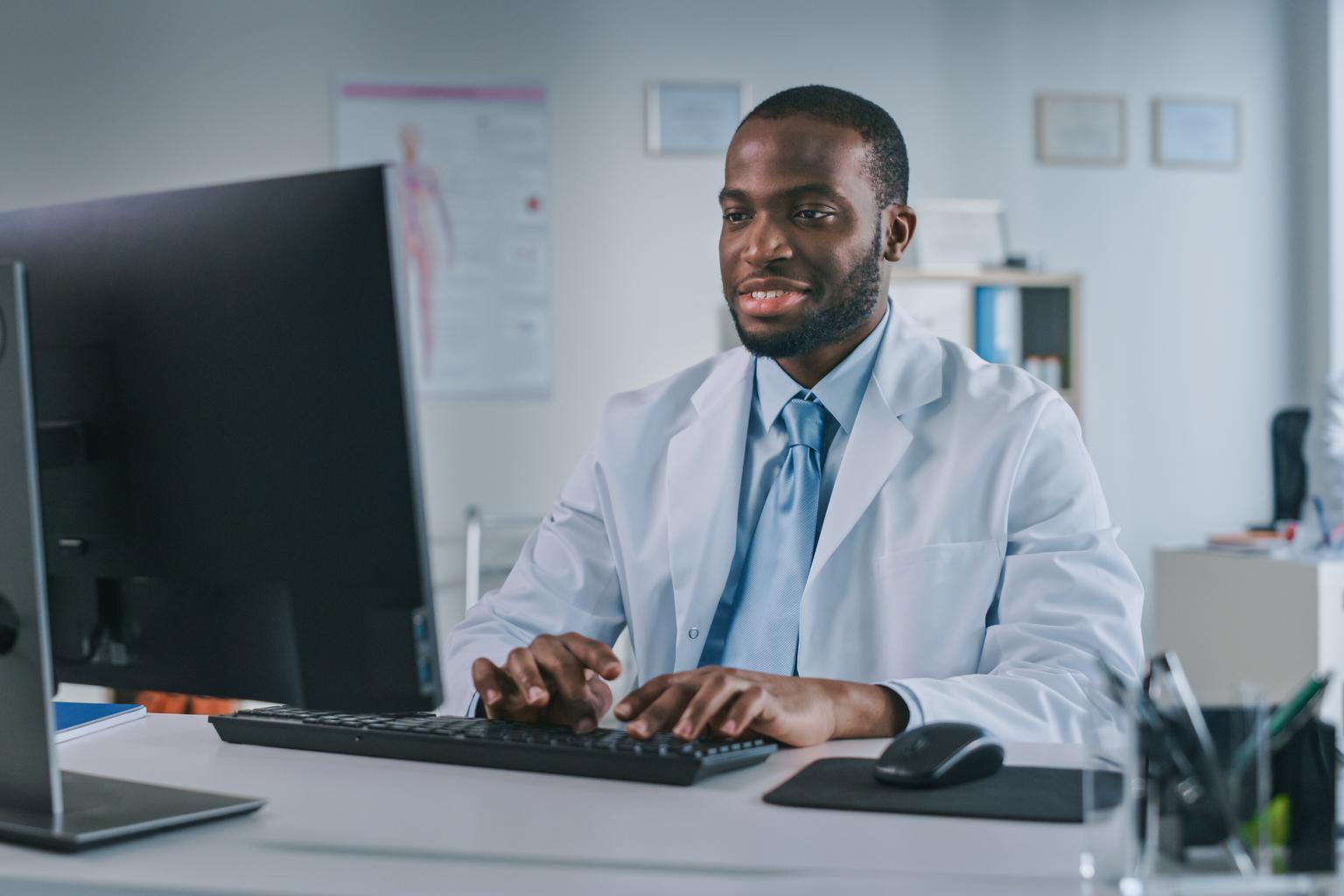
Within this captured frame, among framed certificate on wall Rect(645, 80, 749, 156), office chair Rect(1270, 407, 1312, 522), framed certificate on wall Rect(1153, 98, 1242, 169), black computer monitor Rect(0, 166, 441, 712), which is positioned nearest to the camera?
black computer monitor Rect(0, 166, 441, 712)

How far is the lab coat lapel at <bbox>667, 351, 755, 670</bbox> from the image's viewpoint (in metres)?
1.59

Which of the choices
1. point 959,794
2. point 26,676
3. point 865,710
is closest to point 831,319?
point 865,710

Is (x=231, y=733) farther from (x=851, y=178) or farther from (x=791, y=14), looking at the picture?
(x=791, y=14)

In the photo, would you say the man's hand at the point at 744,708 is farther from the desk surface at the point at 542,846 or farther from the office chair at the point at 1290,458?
the office chair at the point at 1290,458

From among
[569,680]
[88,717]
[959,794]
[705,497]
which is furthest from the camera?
[705,497]

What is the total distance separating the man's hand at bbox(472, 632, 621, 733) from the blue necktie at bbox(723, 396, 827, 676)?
379 mm

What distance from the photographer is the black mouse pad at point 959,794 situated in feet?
2.81

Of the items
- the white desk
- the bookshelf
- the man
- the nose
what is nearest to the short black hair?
the man

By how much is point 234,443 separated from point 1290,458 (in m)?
4.36

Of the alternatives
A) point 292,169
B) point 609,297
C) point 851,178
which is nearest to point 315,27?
point 292,169

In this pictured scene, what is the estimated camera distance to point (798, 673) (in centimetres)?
153

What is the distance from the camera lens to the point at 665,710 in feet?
3.47

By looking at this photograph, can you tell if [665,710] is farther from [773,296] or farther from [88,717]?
[773,296]

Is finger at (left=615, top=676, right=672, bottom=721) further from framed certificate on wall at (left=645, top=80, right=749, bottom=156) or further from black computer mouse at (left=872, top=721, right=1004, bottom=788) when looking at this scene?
framed certificate on wall at (left=645, top=80, right=749, bottom=156)
